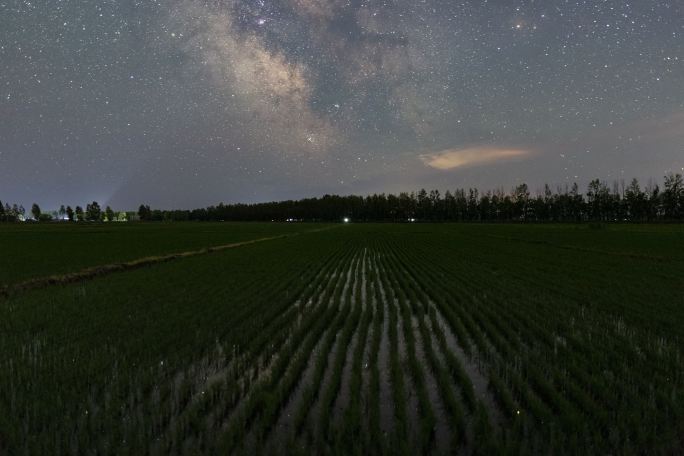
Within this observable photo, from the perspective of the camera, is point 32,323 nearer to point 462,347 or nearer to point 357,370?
point 357,370

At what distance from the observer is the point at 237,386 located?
5.93 m

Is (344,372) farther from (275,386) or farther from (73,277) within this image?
(73,277)

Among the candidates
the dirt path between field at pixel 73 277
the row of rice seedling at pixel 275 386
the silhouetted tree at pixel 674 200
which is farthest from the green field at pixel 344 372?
the silhouetted tree at pixel 674 200

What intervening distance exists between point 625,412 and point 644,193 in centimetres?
17434

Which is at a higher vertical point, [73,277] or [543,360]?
[73,277]

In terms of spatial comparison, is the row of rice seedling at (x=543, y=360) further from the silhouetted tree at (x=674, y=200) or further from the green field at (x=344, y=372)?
the silhouetted tree at (x=674, y=200)

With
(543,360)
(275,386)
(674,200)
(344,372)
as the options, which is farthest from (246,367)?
(674,200)

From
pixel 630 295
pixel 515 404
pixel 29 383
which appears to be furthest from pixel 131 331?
pixel 630 295

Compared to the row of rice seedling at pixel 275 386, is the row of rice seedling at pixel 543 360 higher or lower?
Result: lower

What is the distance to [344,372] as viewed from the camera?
6.65 m

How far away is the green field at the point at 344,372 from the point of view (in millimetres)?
4492

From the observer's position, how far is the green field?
4.49 m

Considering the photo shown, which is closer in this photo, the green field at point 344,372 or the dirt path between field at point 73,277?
Result: the green field at point 344,372

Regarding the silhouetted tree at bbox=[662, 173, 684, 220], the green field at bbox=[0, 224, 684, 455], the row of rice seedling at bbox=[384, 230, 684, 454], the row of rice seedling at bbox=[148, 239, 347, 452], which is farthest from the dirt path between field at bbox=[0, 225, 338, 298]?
the silhouetted tree at bbox=[662, 173, 684, 220]
